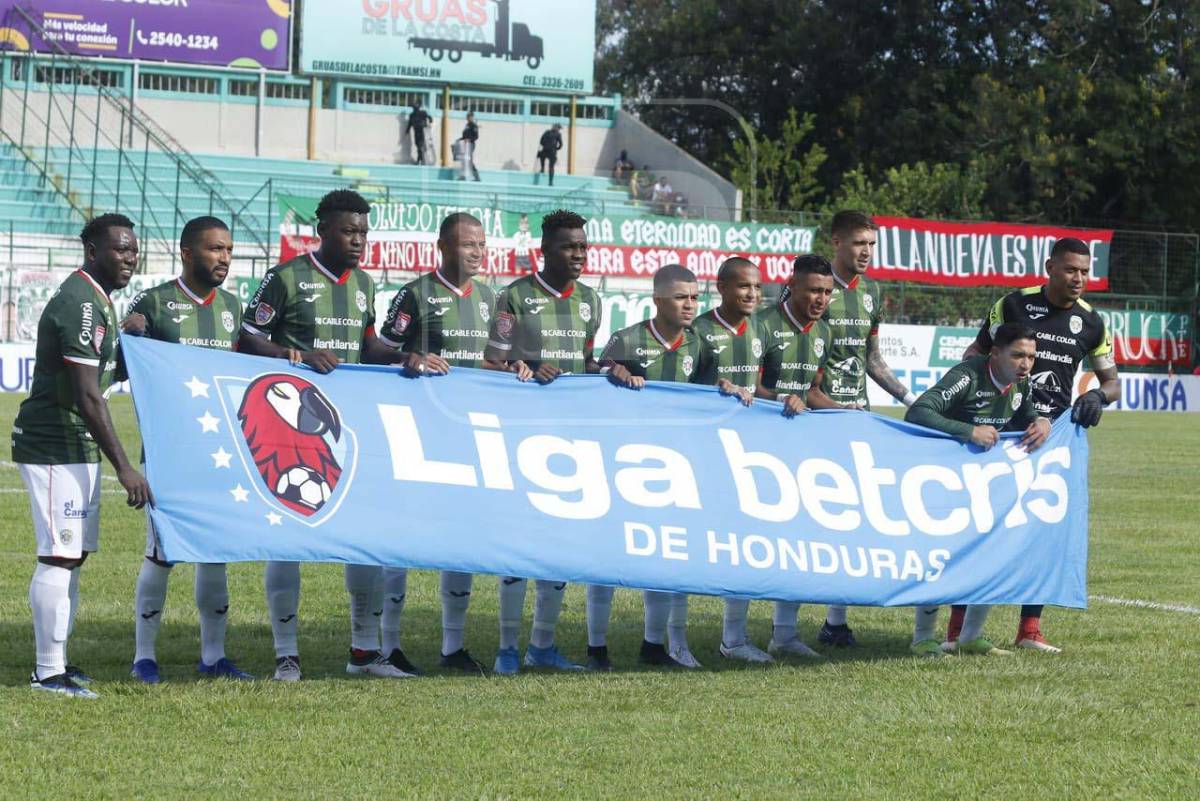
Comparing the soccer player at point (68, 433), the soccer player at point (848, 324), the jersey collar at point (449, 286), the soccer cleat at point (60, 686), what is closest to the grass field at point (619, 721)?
the soccer cleat at point (60, 686)

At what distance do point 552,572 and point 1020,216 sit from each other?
155 feet

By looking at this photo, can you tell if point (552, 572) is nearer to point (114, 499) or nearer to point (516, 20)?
point (114, 499)

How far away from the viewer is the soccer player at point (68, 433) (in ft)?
23.7

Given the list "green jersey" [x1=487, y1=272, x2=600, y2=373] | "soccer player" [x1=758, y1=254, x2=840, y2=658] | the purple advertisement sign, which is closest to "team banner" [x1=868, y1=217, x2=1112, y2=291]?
the purple advertisement sign

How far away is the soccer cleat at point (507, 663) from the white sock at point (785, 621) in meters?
1.59

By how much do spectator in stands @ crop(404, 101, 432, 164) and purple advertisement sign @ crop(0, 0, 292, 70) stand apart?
383 centimetres

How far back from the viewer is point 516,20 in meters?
47.1

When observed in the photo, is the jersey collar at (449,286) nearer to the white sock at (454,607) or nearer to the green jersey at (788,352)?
the white sock at (454,607)

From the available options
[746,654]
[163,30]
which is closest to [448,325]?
[746,654]

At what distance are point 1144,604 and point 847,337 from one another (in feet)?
9.75

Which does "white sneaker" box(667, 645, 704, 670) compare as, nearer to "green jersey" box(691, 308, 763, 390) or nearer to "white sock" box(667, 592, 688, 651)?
"white sock" box(667, 592, 688, 651)

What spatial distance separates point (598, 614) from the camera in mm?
8688

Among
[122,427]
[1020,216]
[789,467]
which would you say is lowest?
[122,427]

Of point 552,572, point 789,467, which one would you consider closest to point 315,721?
point 552,572
